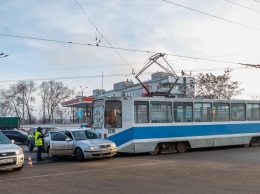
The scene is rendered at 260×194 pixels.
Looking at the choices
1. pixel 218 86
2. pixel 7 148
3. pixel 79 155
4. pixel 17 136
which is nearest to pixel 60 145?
pixel 79 155

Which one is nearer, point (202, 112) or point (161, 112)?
point (161, 112)

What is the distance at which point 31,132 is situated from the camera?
27312 millimetres

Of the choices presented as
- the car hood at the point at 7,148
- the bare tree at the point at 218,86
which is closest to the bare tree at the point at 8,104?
the bare tree at the point at 218,86

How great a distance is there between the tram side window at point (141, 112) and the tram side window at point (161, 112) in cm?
38

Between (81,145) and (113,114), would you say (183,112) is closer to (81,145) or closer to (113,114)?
(113,114)

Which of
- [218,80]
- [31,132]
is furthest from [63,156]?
[218,80]

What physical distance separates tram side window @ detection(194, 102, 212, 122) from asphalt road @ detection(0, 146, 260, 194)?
22.4 ft

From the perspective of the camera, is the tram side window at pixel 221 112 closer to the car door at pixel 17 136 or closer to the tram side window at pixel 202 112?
the tram side window at pixel 202 112

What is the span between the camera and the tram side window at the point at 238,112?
78.8ft

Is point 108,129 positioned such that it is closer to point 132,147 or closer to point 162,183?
point 132,147

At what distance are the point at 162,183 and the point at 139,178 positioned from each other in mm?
1187

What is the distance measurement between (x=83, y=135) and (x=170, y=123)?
5.21m

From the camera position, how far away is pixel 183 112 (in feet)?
71.1

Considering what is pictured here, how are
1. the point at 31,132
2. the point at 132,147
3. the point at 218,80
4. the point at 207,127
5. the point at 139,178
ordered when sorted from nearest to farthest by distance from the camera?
1. the point at 139,178
2. the point at 132,147
3. the point at 207,127
4. the point at 31,132
5. the point at 218,80
